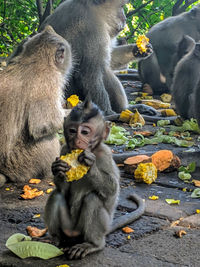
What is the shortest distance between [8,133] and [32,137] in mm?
252

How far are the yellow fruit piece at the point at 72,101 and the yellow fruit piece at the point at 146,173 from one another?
2.40 meters

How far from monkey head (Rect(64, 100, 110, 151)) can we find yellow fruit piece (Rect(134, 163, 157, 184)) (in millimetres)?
1632

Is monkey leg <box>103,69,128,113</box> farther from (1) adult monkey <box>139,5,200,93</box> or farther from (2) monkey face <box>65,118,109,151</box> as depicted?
(2) monkey face <box>65,118,109,151</box>

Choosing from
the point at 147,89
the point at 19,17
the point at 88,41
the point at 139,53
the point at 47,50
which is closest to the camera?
the point at 47,50

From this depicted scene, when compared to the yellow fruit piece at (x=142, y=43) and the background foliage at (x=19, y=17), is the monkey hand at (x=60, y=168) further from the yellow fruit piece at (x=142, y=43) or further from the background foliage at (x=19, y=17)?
the background foliage at (x=19, y=17)

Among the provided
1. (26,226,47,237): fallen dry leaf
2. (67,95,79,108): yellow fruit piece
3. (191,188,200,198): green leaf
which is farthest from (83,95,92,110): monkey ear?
(67,95,79,108): yellow fruit piece

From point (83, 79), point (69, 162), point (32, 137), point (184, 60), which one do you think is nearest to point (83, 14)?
point (83, 79)

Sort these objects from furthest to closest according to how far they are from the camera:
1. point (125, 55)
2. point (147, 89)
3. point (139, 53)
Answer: point (147, 89)
point (125, 55)
point (139, 53)

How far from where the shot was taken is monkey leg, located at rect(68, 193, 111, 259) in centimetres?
290

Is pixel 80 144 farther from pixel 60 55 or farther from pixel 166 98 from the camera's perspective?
pixel 166 98

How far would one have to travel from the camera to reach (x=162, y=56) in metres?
10.6

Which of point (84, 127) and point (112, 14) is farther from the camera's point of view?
point (112, 14)

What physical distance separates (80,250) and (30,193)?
1402mm

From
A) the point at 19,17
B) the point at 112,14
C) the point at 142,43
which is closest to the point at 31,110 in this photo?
the point at 112,14
